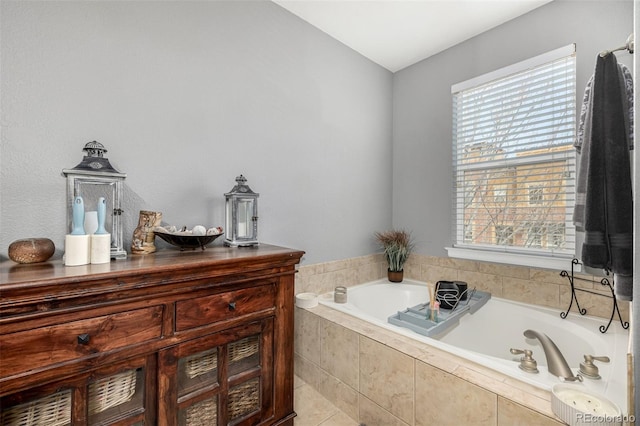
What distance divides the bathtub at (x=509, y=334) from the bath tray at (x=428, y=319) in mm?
47

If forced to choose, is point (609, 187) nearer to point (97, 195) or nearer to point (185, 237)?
point (185, 237)

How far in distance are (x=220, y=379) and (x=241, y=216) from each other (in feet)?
2.84

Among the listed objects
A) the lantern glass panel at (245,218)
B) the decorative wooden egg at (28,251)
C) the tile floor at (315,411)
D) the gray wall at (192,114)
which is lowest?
the tile floor at (315,411)

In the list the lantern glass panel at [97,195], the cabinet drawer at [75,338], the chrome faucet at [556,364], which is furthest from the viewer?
the lantern glass panel at [97,195]

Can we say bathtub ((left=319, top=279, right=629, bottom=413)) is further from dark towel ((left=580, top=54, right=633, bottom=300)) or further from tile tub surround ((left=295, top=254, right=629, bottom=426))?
dark towel ((left=580, top=54, right=633, bottom=300))

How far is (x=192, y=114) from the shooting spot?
1638 mm

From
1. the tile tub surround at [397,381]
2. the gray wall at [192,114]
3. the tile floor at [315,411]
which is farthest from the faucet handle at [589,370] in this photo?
the gray wall at [192,114]

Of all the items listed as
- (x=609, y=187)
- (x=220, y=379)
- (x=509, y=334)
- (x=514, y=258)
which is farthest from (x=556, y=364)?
(x=220, y=379)

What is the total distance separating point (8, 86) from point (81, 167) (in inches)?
17.2

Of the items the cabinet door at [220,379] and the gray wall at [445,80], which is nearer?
the cabinet door at [220,379]

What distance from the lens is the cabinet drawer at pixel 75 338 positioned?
79cm

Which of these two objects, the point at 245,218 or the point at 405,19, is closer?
the point at 245,218

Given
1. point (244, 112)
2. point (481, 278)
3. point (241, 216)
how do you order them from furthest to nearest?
point (481, 278), point (244, 112), point (241, 216)

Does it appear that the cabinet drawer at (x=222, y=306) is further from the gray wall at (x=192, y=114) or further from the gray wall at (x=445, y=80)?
the gray wall at (x=445, y=80)
